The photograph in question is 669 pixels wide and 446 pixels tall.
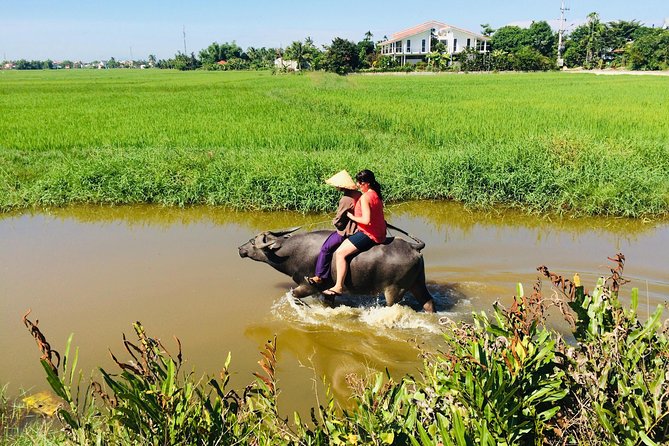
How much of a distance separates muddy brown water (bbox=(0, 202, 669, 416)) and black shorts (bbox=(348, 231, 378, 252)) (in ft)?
1.94

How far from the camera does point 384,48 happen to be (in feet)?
184

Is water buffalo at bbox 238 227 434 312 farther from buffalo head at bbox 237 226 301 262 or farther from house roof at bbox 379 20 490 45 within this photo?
house roof at bbox 379 20 490 45

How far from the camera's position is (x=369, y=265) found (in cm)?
416

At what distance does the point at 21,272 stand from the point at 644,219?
721 centimetres

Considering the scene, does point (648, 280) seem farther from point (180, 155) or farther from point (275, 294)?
point (180, 155)

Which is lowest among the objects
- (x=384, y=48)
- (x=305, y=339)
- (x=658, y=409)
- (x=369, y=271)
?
(x=305, y=339)

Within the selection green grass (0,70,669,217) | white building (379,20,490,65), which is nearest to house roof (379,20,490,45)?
white building (379,20,490,65)

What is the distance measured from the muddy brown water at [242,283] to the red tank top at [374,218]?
2.11 ft

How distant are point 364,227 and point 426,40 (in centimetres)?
5181

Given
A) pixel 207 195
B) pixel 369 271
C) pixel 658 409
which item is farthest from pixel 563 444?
pixel 207 195

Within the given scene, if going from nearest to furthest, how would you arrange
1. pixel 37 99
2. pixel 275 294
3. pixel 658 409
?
pixel 658 409, pixel 275 294, pixel 37 99

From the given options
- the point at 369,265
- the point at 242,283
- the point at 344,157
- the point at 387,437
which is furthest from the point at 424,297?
the point at 344,157

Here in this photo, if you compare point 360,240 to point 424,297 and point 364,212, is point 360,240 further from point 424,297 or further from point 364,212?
point 424,297

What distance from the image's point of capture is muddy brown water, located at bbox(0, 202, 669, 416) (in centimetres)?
377
